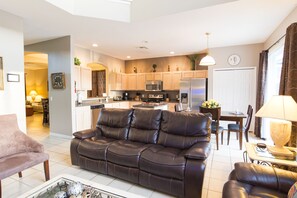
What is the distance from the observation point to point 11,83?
3145 mm

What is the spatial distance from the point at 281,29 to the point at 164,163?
3788mm

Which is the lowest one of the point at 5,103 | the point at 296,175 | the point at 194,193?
the point at 194,193

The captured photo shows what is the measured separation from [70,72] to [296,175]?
4.85 metres

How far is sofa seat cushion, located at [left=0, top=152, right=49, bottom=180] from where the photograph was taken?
197 centimetres

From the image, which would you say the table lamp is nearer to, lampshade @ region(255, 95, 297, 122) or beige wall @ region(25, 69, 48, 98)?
lampshade @ region(255, 95, 297, 122)

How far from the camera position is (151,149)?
2395 millimetres

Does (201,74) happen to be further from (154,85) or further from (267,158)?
(267,158)

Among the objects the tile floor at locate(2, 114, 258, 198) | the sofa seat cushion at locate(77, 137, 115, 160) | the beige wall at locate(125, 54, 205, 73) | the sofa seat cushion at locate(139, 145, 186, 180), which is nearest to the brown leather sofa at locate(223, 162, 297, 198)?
the sofa seat cushion at locate(139, 145, 186, 180)

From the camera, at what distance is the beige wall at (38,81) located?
9.72 m

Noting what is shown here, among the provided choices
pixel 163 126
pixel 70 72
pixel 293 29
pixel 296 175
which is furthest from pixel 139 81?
pixel 296 175

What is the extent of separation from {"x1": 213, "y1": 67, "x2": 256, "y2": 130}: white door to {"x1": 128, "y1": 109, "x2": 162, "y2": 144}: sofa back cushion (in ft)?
11.7

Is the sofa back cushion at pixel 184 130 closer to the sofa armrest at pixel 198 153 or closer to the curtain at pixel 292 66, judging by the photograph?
the sofa armrest at pixel 198 153

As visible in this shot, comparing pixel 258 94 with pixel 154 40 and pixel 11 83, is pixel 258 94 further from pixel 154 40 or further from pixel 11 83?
pixel 11 83

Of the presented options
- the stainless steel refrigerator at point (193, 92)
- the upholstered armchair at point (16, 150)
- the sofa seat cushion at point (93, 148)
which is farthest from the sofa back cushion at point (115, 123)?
the stainless steel refrigerator at point (193, 92)
